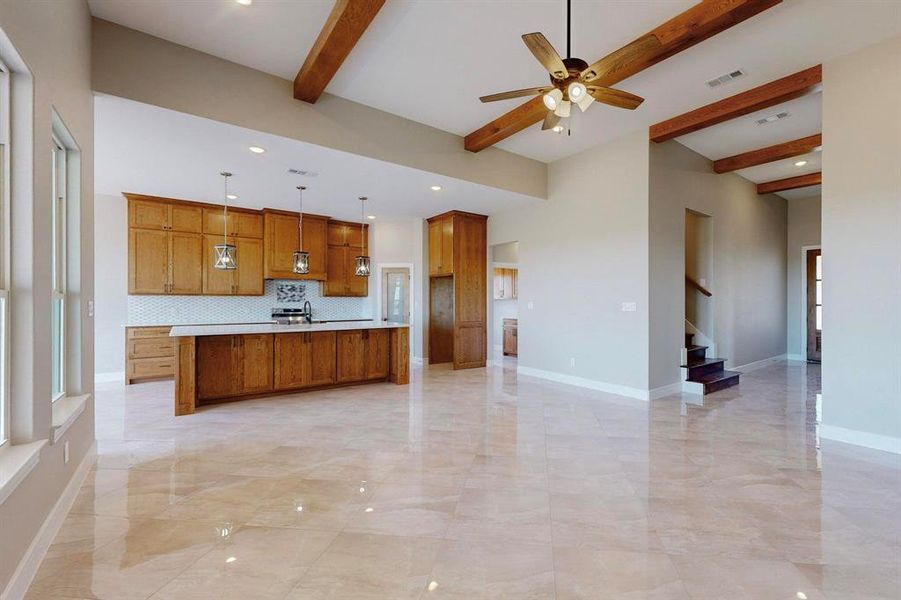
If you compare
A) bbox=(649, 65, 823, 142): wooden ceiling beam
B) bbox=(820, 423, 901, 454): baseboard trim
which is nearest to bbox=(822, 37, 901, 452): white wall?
bbox=(820, 423, 901, 454): baseboard trim

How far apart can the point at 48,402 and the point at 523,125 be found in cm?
446

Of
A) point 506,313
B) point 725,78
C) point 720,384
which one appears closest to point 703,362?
point 720,384

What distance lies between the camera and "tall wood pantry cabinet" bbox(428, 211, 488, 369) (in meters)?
7.16

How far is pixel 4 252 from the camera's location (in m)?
1.79

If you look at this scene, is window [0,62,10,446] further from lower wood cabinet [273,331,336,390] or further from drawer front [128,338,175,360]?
drawer front [128,338,175,360]

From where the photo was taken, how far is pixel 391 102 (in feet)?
14.2

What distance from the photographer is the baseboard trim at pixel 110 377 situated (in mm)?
6008

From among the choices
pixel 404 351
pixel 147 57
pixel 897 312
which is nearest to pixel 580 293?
pixel 404 351

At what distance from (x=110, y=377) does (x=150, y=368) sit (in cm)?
67

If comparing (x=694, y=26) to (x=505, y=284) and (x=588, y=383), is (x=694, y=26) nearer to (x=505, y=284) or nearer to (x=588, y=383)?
(x=588, y=383)

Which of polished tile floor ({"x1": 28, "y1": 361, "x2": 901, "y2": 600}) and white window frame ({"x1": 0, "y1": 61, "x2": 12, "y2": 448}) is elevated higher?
white window frame ({"x1": 0, "y1": 61, "x2": 12, "y2": 448})

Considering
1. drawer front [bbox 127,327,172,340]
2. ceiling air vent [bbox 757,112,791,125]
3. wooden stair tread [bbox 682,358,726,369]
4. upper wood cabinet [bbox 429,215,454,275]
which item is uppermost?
ceiling air vent [bbox 757,112,791,125]

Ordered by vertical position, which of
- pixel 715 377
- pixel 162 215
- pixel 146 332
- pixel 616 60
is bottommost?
pixel 715 377

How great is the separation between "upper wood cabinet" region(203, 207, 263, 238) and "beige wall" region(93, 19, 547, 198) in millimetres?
3615
